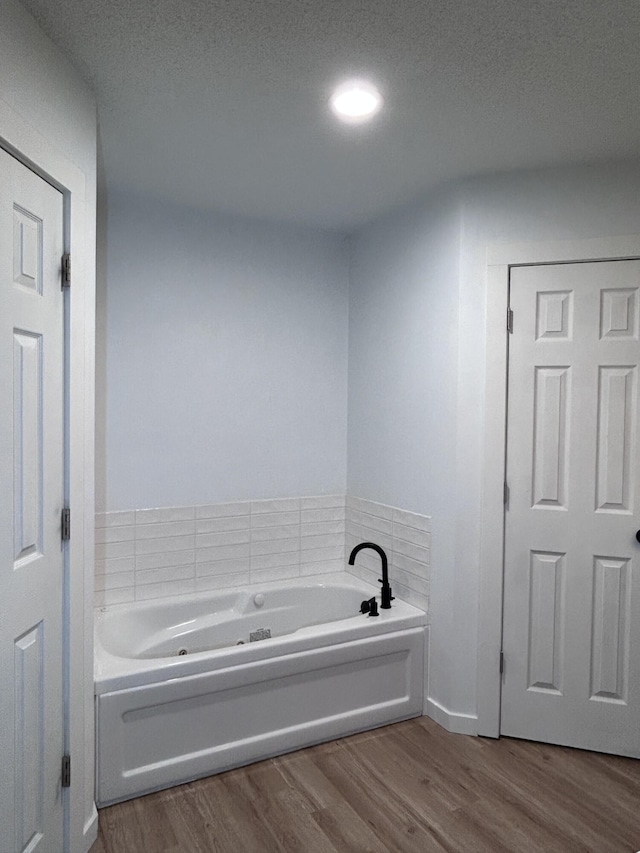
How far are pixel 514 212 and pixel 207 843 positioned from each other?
276cm

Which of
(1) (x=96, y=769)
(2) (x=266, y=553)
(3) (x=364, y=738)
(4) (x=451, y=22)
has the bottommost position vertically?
(3) (x=364, y=738)

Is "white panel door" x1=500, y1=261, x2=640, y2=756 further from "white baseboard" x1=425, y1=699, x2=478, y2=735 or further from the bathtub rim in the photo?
the bathtub rim

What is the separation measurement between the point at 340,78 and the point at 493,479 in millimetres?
1722

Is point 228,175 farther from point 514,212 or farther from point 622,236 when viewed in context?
point 622,236

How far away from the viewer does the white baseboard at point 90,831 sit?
6.56 feet

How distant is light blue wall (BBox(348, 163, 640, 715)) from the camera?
2596 mm

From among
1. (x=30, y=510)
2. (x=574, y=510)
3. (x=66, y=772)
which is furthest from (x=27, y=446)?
(x=574, y=510)

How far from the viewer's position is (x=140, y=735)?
2.30 meters

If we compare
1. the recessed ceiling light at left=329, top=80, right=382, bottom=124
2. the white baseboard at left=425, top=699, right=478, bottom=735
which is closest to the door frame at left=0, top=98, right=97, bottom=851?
the recessed ceiling light at left=329, top=80, right=382, bottom=124

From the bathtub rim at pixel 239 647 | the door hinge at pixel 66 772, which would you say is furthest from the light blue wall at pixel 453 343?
the door hinge at pixel 66 772

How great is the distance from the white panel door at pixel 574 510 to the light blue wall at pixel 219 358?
1293 millimetres

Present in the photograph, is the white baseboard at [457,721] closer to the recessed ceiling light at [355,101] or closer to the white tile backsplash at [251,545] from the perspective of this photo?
the white tile backsplash at [251,545]

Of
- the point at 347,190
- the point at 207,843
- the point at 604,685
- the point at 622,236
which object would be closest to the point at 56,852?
the point at 207,843

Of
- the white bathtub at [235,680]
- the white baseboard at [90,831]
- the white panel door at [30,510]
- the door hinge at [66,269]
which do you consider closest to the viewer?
the white panel door at [30,510]
